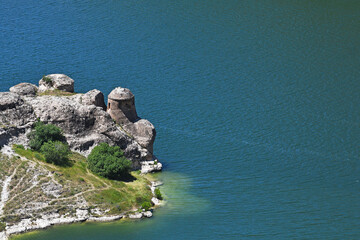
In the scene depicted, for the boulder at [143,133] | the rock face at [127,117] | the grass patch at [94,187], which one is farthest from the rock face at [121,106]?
the grass patch at [94,187]

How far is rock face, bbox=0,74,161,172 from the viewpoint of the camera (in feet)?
238

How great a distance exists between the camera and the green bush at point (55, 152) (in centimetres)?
7000

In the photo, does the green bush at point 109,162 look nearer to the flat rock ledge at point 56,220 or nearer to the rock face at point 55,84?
the flat rock ledge at point 56,220

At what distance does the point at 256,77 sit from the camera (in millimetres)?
104188

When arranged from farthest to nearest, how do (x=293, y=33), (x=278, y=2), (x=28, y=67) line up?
(x=278, y=2) < (x=293, y=33) < (x=28, y=67)

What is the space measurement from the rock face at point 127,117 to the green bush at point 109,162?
13.9 ft

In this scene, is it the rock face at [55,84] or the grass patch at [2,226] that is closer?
the grass patch at [2,226]

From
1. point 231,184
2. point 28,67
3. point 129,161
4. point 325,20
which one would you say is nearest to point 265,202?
point 231,184

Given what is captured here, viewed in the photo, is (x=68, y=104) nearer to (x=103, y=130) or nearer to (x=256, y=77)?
(x=103, y=130)

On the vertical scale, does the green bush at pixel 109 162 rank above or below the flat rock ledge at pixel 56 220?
above

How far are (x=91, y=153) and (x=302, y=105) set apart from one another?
36.1m

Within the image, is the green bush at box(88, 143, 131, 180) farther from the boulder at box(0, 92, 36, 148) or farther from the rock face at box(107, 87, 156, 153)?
the boulder at box(0, 92, 36, 148)

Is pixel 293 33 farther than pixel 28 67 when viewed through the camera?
Yes

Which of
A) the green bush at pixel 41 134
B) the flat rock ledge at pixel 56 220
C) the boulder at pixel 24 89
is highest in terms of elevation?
the boulder at pixel 24 89
